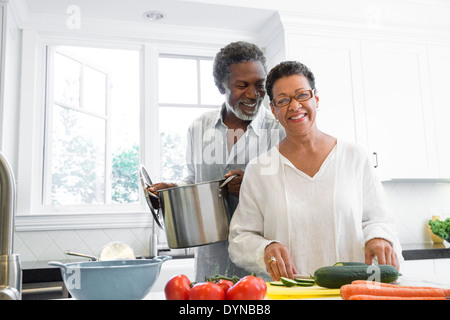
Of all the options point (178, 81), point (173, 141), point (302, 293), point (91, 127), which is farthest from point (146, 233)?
point (302, 293)

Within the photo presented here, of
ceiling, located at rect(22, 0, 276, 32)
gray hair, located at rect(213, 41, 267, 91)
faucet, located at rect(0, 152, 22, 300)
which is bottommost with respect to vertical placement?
faucet, located at rect(0, 152, 22, 300)

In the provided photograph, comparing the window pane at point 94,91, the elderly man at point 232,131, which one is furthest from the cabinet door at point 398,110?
the window pane at point 94,91

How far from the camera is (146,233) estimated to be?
2770 millimetres

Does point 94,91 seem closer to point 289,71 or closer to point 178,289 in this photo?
point 289,71

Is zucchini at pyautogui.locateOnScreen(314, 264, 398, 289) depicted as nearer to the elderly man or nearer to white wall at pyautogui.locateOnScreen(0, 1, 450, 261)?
the elderly man

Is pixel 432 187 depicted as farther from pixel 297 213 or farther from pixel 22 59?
pixel 22 59

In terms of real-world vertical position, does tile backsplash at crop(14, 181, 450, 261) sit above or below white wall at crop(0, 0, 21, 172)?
below

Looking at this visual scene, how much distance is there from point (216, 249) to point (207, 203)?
32 cm

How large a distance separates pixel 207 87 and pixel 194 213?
1.99 metres

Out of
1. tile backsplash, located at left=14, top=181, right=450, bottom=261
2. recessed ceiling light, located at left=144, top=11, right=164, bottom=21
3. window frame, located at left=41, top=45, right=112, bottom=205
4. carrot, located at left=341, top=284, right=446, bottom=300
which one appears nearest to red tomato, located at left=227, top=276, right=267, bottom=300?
carrot, located at left=341, top=284, right=446, bottom=300

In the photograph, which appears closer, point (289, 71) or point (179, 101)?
point (289, 71)

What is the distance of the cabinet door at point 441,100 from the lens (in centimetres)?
296

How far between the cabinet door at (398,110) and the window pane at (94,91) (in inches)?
70.4

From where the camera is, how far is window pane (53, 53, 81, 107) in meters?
2.81
